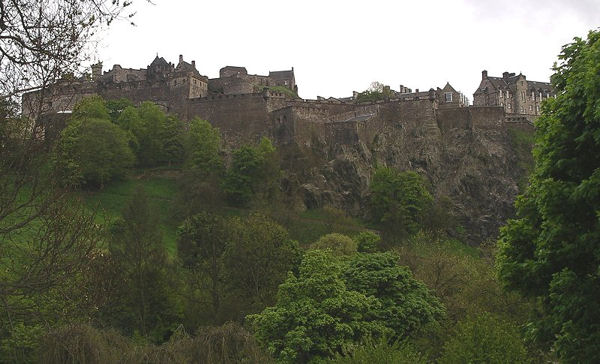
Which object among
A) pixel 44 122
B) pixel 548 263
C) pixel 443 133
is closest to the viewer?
pixel 44 122

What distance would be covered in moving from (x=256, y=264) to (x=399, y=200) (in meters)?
29.3

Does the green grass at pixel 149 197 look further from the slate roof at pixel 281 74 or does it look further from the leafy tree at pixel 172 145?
the slate roof at pixel 281 74

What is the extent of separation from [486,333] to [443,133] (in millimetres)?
56679

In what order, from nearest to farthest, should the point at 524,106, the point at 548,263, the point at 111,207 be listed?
1. the point at 548,263
2. the point at 111,207
3. the point at 524,106

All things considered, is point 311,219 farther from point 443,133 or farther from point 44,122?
point 44,122

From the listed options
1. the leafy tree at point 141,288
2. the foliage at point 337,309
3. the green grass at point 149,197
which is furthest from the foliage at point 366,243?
the foliage at point 337,309

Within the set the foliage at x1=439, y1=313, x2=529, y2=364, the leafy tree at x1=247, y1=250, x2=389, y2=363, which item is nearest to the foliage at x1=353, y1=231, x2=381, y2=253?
the leafy tree at x1=247, y1=250, x2=389, y2=363

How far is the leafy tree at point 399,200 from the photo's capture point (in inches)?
2469

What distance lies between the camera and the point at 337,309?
27094 mm

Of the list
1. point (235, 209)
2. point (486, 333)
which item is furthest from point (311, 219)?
point (486, 333)

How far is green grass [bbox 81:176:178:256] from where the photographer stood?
58531 mm

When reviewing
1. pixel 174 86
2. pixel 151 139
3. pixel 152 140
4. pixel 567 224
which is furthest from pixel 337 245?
pixel 174 86

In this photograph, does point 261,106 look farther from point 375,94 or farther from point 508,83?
point 508,83

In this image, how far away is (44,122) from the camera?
11.4m
